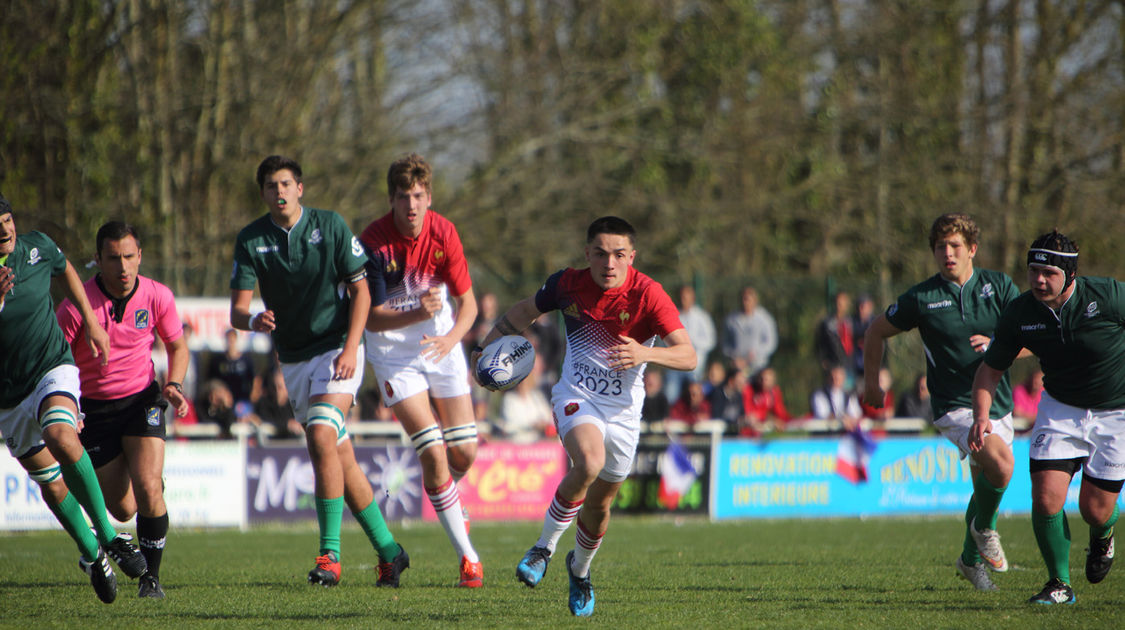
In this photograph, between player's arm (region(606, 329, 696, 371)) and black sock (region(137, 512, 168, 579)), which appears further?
black sock (region(137, 512, 168, 579))

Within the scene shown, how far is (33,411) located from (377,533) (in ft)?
6.85

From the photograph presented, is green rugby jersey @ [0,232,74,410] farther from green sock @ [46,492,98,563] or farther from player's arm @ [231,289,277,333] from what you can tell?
player's arm @ [231,289,277,333]

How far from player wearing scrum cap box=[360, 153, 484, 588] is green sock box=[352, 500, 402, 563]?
341mm

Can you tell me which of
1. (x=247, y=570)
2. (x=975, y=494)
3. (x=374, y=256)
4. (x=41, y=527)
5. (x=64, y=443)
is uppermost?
(x=374, y=256)

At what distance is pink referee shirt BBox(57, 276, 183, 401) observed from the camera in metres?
7.06

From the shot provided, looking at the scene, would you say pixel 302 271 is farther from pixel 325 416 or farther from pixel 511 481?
pixel 511 481

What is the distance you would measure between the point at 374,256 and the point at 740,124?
1736 cm

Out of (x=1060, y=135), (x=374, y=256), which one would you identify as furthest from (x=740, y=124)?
(x=374, y=256)

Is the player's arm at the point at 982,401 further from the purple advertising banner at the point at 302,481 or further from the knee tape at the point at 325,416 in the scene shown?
the purple advertising banner at the point at 302,481

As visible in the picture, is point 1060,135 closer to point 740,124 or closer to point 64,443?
point 740,124

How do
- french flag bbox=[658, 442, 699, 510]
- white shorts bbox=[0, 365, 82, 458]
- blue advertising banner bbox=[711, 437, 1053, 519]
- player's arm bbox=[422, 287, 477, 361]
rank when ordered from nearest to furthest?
white shorts bbox=[0, 365, 82, 458] < player's arm bbox=[422, 287, 477, 361] < french flag bbox=[658, 442, 699, 510] < blue advertising banner bbox=[711, 437, 1053, 519]

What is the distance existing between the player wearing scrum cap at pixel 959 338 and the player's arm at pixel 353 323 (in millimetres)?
3086

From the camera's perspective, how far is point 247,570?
8.20m

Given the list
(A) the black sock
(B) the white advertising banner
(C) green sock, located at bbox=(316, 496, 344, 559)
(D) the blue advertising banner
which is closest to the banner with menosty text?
(D) the blue advertising banner
